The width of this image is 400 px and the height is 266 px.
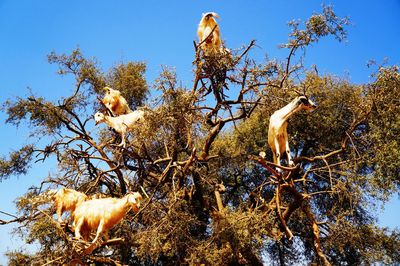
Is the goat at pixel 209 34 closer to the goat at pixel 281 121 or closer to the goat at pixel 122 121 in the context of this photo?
the goat at pixel 122 121

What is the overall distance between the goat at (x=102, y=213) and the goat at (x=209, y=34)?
4.18m

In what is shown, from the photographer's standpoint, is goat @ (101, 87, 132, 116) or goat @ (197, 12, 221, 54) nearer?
goat @ (197, 12, 221, 54)

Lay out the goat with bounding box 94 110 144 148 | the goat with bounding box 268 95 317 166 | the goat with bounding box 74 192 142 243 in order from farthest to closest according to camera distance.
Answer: the goat with bounding box 94 110 144 148, the goat with bounding box 268 95 317 166, the goat with bounding box 74 192 142 243

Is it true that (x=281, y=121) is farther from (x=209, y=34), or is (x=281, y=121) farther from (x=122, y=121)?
(x=122, y=121)

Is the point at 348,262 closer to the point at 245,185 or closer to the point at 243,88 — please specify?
the point at 245,185

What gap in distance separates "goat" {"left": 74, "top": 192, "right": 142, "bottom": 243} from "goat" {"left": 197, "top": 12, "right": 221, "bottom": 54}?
4.18 meters

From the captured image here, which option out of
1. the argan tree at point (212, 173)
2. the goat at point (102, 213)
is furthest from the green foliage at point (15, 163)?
the goat at point (102, 213)

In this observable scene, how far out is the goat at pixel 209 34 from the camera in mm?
9750

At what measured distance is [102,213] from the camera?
22.7 ft

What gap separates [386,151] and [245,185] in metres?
5.88

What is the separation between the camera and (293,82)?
1082cm

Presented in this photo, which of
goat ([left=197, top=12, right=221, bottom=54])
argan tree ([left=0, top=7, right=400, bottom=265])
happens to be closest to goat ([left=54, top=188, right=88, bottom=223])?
argan tree ([left=0, top=7, right=400, bottom=265])

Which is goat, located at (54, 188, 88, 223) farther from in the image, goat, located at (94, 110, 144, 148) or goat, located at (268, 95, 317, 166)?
goat, located at (268, 95, 317, 166)

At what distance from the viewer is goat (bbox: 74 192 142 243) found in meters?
6.86
